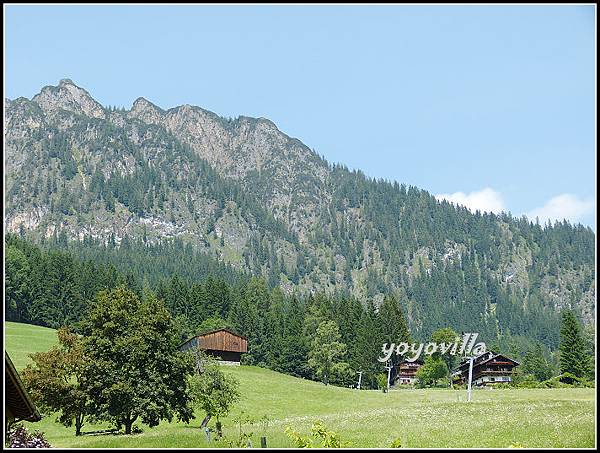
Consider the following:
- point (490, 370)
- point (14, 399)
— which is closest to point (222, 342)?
point (490, 370)

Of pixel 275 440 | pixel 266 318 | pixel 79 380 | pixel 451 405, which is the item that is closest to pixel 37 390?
pixel 79 380

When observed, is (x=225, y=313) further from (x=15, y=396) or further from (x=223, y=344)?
(x=15, y=396)

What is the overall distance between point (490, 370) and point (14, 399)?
119 m

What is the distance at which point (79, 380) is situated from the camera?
44.0 metres

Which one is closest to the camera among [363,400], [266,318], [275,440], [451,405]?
[275,440]

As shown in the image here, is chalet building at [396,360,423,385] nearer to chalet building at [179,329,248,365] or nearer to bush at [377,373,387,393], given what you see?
bush at [377,373,387,393]

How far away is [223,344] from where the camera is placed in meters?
110

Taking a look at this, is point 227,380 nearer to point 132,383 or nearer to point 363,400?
point 132,383

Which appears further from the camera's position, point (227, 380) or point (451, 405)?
point (451, 405)

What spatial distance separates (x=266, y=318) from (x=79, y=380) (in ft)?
318

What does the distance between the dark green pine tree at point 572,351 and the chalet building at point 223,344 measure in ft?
161

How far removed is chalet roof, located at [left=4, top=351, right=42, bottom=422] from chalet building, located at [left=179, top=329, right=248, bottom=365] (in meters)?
90.9

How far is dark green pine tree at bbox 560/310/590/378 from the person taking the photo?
339ft

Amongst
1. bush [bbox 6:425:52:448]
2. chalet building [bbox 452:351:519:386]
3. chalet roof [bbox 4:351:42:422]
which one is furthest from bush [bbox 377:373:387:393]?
chalet roof [bbox 4:351:42:422]
